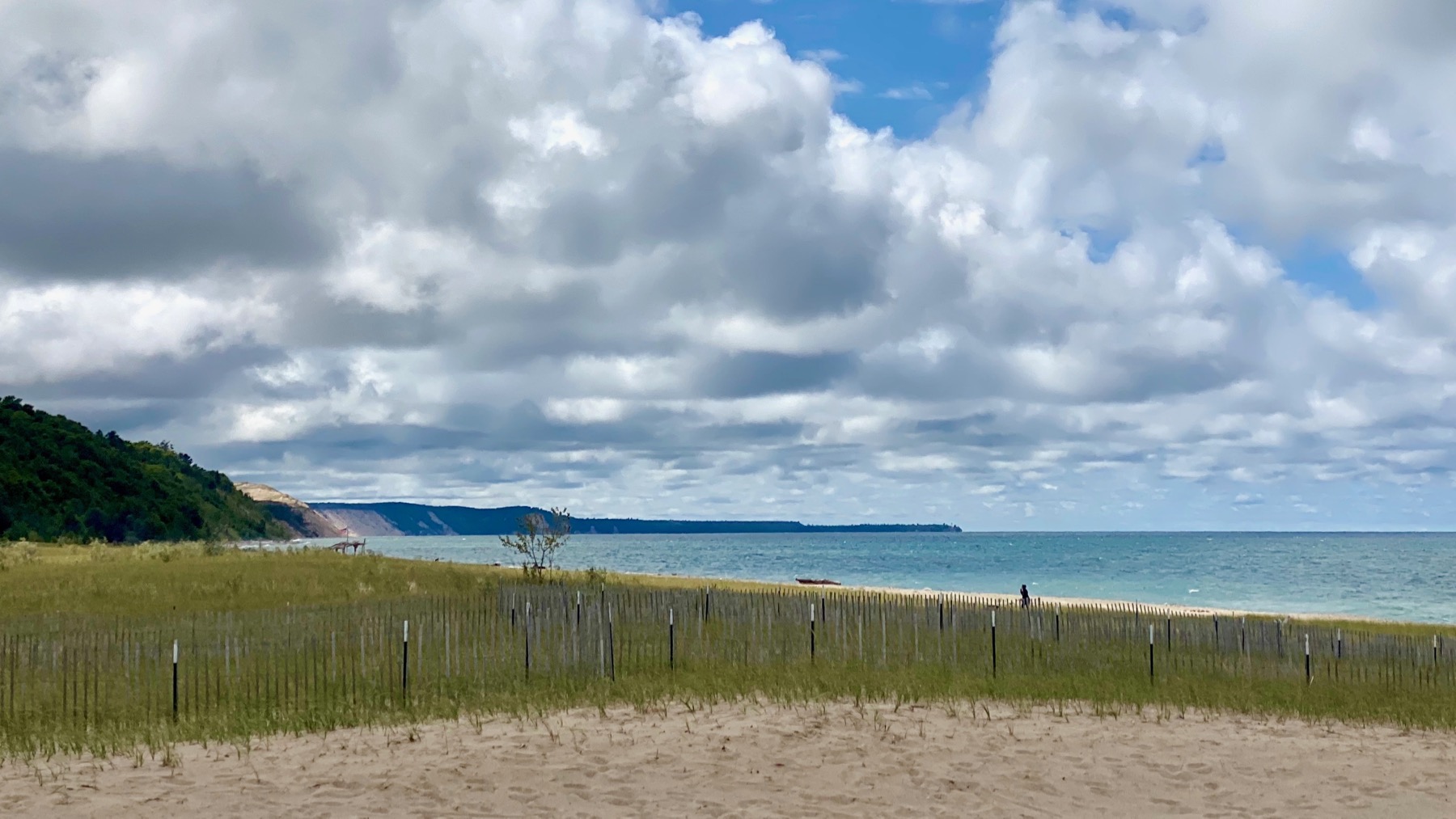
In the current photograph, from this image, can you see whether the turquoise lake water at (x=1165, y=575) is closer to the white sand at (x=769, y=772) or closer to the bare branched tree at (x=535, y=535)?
the bare branched tree at (x=535, y=535)

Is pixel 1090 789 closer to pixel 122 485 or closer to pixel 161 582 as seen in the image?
pixel 161 582

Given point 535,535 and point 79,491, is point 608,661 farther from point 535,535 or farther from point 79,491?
point 79,491

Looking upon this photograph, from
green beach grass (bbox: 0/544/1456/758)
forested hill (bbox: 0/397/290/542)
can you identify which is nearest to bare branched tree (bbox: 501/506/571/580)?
green beach grass (bbox: 0/544/1456/758)

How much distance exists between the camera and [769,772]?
11.9 m

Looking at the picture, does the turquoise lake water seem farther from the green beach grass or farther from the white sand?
the white sand

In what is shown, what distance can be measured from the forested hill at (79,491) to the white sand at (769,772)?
183 feet

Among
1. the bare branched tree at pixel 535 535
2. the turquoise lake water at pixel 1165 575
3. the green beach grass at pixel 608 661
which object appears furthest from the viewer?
the turquoise lake water at pixel 1165 575

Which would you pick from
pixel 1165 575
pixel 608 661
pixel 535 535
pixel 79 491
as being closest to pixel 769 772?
pixel 608 661

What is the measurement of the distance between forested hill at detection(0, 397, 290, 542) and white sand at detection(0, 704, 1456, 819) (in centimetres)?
5584

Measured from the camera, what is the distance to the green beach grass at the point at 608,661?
52.5 feet

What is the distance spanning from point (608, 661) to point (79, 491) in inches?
2992

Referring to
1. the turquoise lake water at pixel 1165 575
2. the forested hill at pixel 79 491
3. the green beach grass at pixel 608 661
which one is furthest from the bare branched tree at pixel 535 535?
the turquoise lake water at pixel 1165 575

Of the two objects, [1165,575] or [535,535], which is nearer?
[535,535]

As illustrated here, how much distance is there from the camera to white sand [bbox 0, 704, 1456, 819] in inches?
425
